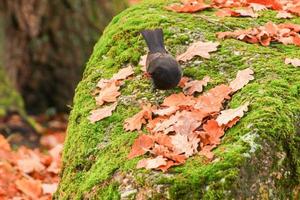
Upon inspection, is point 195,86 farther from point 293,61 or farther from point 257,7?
point 257,7

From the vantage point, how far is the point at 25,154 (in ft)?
19.5

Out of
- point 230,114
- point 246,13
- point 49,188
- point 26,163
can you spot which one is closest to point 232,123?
point 230,114

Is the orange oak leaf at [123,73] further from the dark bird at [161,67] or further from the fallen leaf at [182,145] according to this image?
the fallen leaf at [182,145]

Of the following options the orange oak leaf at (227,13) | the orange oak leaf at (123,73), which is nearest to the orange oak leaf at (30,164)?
the orange oak leaf at (123,73)

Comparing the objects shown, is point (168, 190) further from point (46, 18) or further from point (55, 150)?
point (46, 18)

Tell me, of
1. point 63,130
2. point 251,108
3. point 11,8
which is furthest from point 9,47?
point 251,108

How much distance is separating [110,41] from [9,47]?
5.61 meters

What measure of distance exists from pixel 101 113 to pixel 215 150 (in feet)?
2.88

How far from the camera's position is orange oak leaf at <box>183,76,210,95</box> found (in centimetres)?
359

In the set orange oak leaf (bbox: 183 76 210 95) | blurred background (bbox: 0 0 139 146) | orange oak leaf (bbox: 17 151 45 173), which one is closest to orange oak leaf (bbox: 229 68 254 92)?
orange oak leaf (bbox: 183 76 210 95)

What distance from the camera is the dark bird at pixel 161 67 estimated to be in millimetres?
3553

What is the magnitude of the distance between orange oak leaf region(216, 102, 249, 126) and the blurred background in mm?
5645

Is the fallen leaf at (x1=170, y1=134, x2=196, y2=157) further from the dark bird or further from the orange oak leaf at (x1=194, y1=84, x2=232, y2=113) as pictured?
the dark bird

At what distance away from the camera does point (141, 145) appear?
3211 millimetres
